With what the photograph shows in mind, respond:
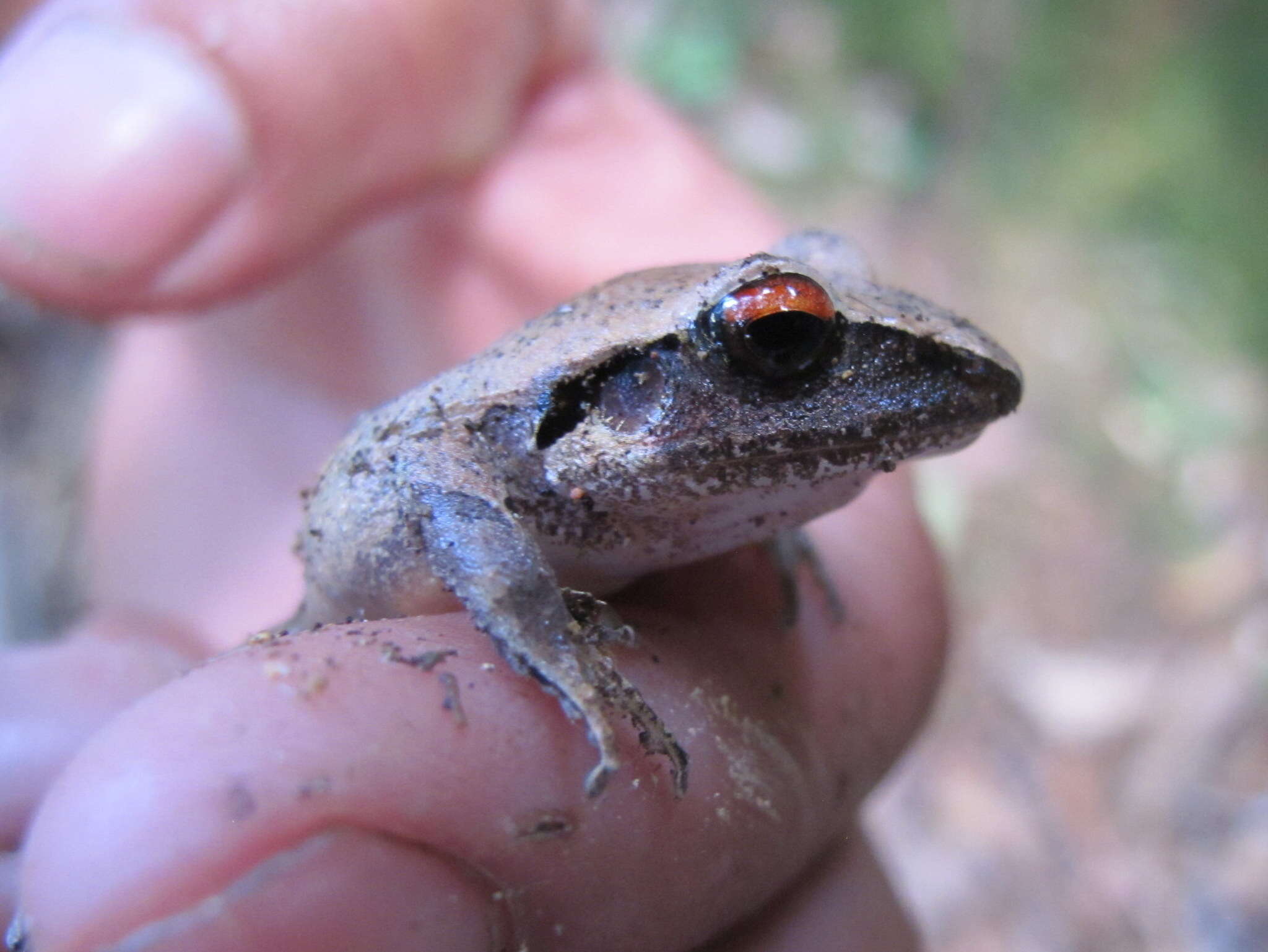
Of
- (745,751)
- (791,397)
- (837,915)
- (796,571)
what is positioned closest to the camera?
(791,397)

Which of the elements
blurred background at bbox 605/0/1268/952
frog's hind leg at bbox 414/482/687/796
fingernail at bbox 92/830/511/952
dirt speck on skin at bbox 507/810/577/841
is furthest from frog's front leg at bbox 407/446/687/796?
blurred background at bbox 605/0/1268/952

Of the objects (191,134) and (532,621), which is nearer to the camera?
(532,621)

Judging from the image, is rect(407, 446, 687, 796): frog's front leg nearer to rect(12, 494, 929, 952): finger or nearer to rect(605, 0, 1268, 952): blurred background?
rect(12, 494, 929, 952): finger

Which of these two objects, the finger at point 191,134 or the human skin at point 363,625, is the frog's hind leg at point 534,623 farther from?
the finger at point 191,134

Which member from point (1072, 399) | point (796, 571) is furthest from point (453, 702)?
point (1072, 399)

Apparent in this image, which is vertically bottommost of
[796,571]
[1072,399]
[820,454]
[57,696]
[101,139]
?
[57,696]

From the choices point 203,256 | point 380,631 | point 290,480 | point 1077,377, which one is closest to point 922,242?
point 1077,377

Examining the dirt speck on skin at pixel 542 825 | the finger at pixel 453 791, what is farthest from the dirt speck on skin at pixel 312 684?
the dirt speck on skin at pixel 542 825

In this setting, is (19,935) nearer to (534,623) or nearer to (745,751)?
(534,623)
